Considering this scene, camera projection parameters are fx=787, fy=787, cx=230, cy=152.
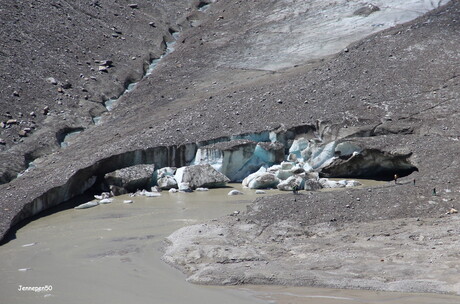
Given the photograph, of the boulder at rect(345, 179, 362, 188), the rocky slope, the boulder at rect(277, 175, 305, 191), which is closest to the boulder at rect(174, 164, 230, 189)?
the rocky slope

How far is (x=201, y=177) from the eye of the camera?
1727 cm

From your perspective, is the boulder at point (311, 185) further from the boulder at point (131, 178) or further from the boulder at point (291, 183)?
the boulder at point (131, 178)

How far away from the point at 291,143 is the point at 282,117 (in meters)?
0.91

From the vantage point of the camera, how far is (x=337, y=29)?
87.0 feet

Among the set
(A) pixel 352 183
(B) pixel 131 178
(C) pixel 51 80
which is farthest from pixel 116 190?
(C) pixel 51 80

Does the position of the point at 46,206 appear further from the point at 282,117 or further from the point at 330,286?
the point at 330,286

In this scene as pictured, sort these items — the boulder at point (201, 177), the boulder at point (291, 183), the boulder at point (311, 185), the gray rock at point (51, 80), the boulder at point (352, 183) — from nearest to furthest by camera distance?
the boulder at point (311, 185), the boulder at point (291, 183), the boulder at point (352, 183), the boulder at point (201, 177), the gray rock at point (51, 80)

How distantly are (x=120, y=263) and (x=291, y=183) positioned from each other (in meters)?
5.49

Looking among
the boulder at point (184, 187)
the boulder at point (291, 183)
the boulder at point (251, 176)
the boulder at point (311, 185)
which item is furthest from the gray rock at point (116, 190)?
the boulder at point (311, 185)

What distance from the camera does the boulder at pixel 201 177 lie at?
17.2 metres

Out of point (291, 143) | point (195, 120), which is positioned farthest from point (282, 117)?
point (195, 120)

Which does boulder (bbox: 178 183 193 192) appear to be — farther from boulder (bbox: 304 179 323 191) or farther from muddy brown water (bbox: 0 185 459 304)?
boulder (bbox: 304 179 323 191)

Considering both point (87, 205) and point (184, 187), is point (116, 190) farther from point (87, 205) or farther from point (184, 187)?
point (184, 187)

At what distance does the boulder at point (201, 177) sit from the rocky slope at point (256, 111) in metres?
0.95
